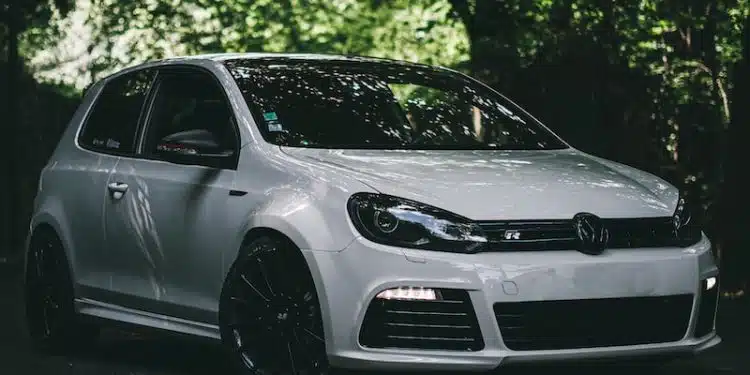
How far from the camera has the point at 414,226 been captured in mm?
7082

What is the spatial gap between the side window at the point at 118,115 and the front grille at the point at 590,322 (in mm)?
3020

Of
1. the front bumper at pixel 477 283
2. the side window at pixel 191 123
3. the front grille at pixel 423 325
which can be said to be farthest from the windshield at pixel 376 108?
the front grille at pixel 423 325

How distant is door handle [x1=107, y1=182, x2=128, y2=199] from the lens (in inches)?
360

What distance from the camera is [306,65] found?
902cm

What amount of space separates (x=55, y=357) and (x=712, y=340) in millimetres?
3854

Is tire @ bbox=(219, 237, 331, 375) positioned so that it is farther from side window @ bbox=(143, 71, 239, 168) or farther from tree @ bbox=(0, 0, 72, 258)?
tree @ bbox=(0, 0, 72, 258)

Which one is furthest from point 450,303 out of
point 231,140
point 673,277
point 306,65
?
point 306,65

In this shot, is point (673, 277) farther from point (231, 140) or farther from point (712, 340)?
point (231, 140)

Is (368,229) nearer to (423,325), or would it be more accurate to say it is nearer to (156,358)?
(423,325)

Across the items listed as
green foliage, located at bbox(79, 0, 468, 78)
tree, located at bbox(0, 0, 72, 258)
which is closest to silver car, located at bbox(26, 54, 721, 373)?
tree, located at bbox(0, 0, 72, 258)

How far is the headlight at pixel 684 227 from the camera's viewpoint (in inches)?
298

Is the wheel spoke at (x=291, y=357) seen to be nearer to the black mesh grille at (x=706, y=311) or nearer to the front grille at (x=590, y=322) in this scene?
the front grille at (x=590, y=322)

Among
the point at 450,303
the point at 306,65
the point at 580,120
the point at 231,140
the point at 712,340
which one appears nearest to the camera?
the point at 450,303

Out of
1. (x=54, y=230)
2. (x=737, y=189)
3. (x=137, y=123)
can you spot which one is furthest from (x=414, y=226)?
(x=737, y=189)
